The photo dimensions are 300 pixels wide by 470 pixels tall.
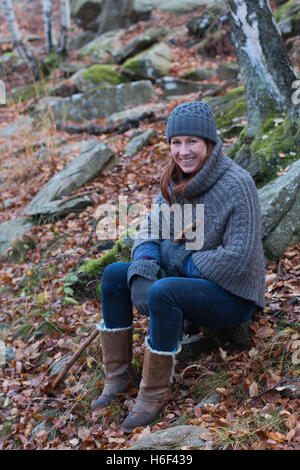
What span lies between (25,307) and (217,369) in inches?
98.3

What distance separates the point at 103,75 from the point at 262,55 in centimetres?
749

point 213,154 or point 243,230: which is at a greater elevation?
point 213,154

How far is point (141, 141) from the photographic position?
731cm

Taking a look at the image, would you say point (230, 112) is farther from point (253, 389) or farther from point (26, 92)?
point (26, 92)

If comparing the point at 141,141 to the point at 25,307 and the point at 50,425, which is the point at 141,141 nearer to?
the point at 25,307

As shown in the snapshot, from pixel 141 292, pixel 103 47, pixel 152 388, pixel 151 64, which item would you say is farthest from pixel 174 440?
pixel 103 47

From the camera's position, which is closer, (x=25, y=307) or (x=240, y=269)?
(x=240, y=269)

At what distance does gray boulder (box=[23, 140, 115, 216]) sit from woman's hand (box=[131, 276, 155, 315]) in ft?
11.3

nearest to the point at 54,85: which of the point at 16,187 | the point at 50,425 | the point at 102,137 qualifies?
the point at 102,137

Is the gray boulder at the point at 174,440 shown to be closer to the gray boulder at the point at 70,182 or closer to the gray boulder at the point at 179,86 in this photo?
the gray boulder at the point at 70,182

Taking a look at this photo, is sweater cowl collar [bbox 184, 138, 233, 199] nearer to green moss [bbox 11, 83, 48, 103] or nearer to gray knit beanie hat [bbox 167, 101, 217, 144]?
gray knit beanie hat [bbox 167, 101, 217, 144]

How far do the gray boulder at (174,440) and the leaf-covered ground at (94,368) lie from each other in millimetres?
77

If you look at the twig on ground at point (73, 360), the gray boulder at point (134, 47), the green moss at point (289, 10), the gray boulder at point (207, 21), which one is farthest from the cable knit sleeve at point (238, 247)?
the gray boulder at point (134, 47)

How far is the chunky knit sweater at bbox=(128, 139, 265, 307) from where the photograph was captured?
282 cm
